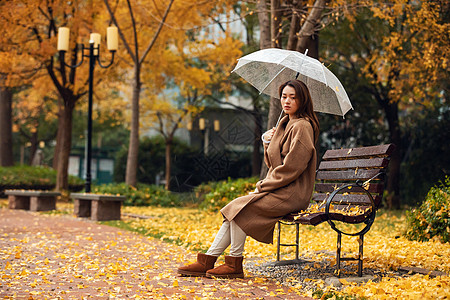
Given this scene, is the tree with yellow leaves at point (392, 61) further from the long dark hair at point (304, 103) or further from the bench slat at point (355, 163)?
the long dark hair at point (304, 103)

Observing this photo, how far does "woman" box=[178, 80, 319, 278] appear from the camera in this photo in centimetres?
467

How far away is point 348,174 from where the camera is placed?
17.3 feet

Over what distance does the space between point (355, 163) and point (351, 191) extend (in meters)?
0.31

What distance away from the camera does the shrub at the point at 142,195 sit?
15.0 m

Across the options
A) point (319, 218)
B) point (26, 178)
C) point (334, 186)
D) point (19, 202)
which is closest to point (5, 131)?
point (26, 178)

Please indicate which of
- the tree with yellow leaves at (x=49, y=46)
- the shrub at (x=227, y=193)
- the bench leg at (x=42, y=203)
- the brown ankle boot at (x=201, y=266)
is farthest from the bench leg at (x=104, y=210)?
the brown ankle boot at (x=201, y=266)

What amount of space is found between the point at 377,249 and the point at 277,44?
17.7ft

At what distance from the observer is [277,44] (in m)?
10.6

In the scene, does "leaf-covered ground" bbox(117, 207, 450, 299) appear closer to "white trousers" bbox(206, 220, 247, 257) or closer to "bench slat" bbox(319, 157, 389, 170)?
"white trousers" bbox(206, 220, 247, 257)

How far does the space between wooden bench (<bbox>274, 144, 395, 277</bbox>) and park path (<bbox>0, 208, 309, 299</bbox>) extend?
0.64m

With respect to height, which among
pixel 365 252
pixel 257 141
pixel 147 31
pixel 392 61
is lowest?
pixel 365 252

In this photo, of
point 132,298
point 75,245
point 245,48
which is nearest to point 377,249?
point 132,298

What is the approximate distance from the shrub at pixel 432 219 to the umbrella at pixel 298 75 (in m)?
2.36

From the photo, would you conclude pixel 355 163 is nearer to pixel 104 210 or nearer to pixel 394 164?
pixel 104 210
